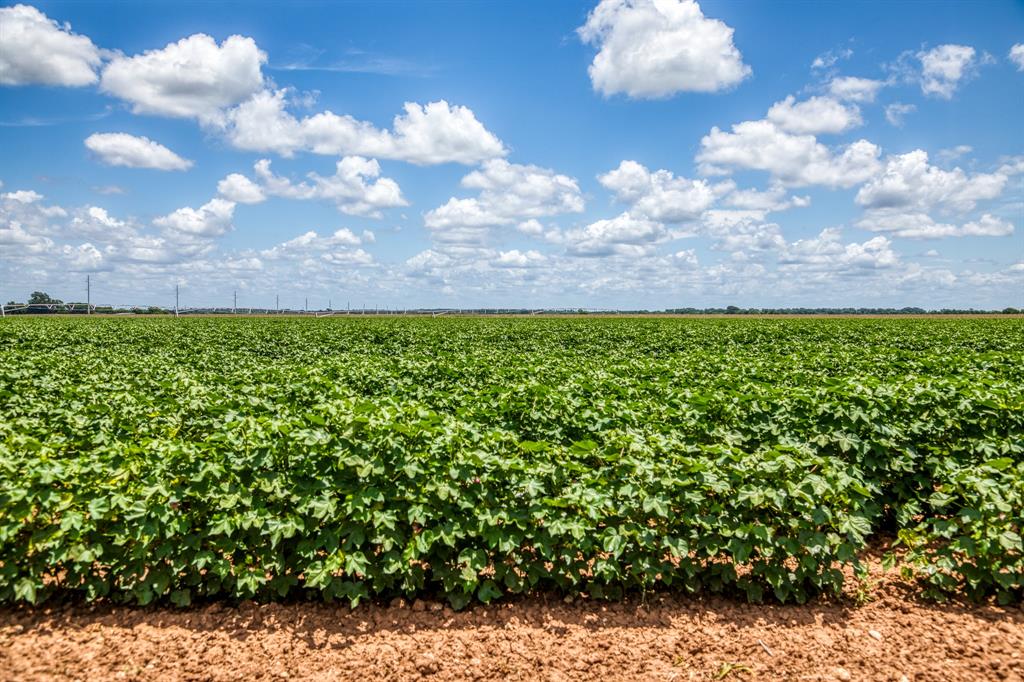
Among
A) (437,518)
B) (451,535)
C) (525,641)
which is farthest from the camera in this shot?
(437,518)

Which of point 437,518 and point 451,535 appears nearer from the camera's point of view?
point 451,535

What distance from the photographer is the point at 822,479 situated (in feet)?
15.7

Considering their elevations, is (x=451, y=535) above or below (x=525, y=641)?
above

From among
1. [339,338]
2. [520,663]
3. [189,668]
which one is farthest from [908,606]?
[339,338]

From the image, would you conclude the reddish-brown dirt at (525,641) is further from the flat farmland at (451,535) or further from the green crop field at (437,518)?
the green crop field at (437,518)

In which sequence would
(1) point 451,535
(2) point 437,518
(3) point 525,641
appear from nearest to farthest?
1. (3) point 525,641
2. (1) point 451,535
3. (2) point 437,518

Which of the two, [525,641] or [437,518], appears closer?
[525,641]

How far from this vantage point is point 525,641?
14.1 ft

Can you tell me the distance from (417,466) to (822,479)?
10.2 feet

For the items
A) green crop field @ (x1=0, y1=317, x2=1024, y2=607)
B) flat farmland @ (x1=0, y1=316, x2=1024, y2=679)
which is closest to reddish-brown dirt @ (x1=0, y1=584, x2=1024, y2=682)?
flat farmland @ (x1=0, y1=316, x2=1024, y2=679)

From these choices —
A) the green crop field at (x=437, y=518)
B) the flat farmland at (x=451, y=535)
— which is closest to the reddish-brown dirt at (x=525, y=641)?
the flat farmland at (x=451, y=535)

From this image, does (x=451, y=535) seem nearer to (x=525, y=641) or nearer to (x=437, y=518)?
(x=437, y=518)

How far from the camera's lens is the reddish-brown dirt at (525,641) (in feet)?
13.1

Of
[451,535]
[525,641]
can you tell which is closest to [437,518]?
[451,535]
